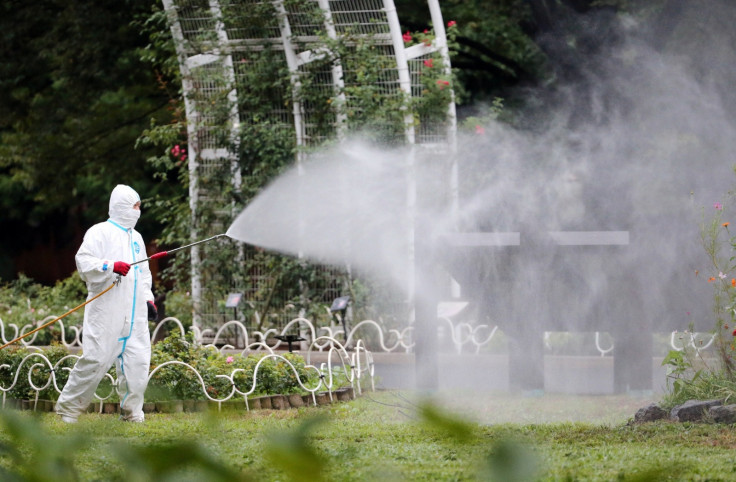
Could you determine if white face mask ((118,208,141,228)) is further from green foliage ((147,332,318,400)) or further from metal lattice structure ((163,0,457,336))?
metal lattice structure ((163,0,457,336))

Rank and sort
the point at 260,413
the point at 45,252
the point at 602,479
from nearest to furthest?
the point at 602,479 → the point at 260,413 → the point at 45,252

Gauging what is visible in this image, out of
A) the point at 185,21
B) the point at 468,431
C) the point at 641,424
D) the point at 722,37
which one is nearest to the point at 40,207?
the point at 185,21

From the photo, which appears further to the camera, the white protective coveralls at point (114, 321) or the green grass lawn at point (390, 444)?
the white protective coveralls at point (114, 321)

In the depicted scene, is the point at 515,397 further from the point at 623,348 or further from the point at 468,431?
the point at 468,431

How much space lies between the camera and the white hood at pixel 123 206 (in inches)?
282

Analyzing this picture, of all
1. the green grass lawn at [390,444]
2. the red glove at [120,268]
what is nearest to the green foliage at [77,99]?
the red glove at [120,268]

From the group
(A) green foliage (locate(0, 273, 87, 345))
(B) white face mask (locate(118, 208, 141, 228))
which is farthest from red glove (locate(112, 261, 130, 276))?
(A) green foliage (locate(0, 273, 87, 345))

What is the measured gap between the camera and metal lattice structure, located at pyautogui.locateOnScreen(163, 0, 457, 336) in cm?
1166

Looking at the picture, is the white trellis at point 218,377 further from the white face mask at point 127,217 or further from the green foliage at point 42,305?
the green foliage at point 42,305

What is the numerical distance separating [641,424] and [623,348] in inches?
76.4

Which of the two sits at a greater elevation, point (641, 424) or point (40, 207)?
point (40, 207)

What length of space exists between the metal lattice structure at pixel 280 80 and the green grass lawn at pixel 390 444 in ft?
14.9

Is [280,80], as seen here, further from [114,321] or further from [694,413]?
[694,413]

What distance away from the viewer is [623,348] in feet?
26.7
